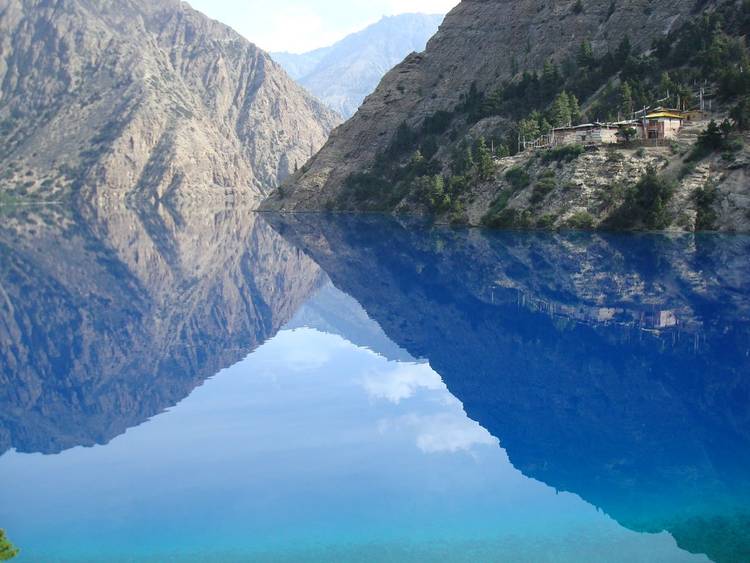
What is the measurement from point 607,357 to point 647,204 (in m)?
45.5

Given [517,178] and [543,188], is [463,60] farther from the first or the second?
[543,188]

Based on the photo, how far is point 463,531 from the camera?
16.2 metres

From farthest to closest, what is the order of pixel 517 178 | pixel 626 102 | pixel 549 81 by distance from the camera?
pixel 549 81 → pixel 626 102 → pixel 517 178

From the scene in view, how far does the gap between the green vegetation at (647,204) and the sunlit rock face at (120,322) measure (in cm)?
3122

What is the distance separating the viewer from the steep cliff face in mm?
117887

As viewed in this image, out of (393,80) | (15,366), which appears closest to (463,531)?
(15,366)

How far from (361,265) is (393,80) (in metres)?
94.9

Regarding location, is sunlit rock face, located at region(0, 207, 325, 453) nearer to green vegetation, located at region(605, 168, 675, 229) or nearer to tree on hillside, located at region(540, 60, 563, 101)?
green vegetation, located at region(605, 168, 675, 229)

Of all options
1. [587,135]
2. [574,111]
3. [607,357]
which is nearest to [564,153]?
[587,135]

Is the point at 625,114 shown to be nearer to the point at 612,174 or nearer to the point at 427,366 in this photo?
the point at 612,174

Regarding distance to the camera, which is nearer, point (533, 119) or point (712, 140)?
point (712, 140)

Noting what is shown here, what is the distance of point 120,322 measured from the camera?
43875mm

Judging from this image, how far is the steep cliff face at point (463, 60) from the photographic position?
118 m

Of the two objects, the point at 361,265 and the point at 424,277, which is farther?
the point at 361,265
